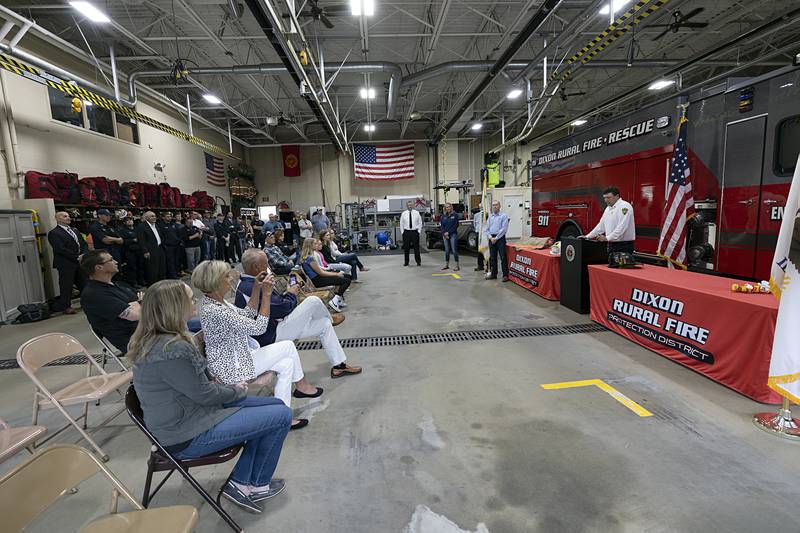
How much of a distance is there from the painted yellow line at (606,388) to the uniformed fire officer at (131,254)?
8.80 m

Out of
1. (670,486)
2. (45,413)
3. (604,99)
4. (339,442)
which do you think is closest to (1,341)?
(45,413)

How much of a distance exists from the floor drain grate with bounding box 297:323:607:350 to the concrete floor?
19.5 inches

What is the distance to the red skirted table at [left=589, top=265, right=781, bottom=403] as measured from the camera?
2.86 metres

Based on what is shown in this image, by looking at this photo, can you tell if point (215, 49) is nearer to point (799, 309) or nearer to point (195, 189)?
point (195, 189)

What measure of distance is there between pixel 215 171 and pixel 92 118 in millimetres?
6566

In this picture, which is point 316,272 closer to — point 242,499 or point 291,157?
point 242,499

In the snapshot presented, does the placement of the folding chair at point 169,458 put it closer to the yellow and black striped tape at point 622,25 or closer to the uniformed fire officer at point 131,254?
the yellow and black striped tape at point 622,25

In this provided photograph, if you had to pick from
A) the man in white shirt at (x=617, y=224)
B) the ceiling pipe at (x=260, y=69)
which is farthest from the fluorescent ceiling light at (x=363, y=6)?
the man in white shirt at (x=617, y=224)

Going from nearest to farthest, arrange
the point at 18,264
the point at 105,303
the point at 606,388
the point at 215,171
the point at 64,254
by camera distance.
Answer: the point at 105,303
the point at 606,388
the point at 18,264
the point at 64,254
the point at 215,171

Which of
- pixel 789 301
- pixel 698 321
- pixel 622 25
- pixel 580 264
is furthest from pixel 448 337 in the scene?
pixel 622 25

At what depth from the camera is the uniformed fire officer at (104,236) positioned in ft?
24.1

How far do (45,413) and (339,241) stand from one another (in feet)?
31.6

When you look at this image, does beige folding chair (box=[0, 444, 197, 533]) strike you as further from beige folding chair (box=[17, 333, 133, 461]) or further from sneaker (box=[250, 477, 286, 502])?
beige folding chair (box=[17, 333, 133, 461])

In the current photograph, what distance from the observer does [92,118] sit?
9.30 m
